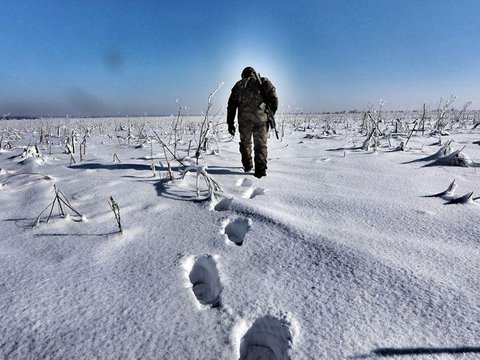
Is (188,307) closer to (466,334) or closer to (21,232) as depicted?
(466,334)

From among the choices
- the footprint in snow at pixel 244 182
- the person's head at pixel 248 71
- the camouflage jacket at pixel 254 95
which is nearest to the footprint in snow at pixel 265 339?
the footprint in snow at pixel 244 182

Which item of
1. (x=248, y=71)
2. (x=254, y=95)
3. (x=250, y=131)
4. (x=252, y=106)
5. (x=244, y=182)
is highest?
(x=248, y=71)

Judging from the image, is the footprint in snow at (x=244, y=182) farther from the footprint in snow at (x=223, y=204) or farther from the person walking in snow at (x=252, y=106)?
the footprint in snow at (x=223, y=204)

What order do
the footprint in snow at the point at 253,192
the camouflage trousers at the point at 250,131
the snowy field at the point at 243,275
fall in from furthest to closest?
the camouflage trousers at the point at 250,131 < the footprint in snow at the point at 253,192 < the snowy field at the point at 243,275

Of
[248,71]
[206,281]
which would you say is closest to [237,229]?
[206,281]

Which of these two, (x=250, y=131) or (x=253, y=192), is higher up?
(x=250, y=131)

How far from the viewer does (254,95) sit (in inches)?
132

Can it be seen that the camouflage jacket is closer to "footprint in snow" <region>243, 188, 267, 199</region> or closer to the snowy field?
"footprint in snow" <region>243, 188, 267, 199</region>

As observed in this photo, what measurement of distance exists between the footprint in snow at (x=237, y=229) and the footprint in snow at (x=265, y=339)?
66 centimetres

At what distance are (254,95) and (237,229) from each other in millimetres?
2001

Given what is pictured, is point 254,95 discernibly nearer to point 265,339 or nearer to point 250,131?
point 250,131

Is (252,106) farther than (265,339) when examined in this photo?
Yes

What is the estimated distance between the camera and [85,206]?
6.75 feet

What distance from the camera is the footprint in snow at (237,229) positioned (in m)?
1.66
